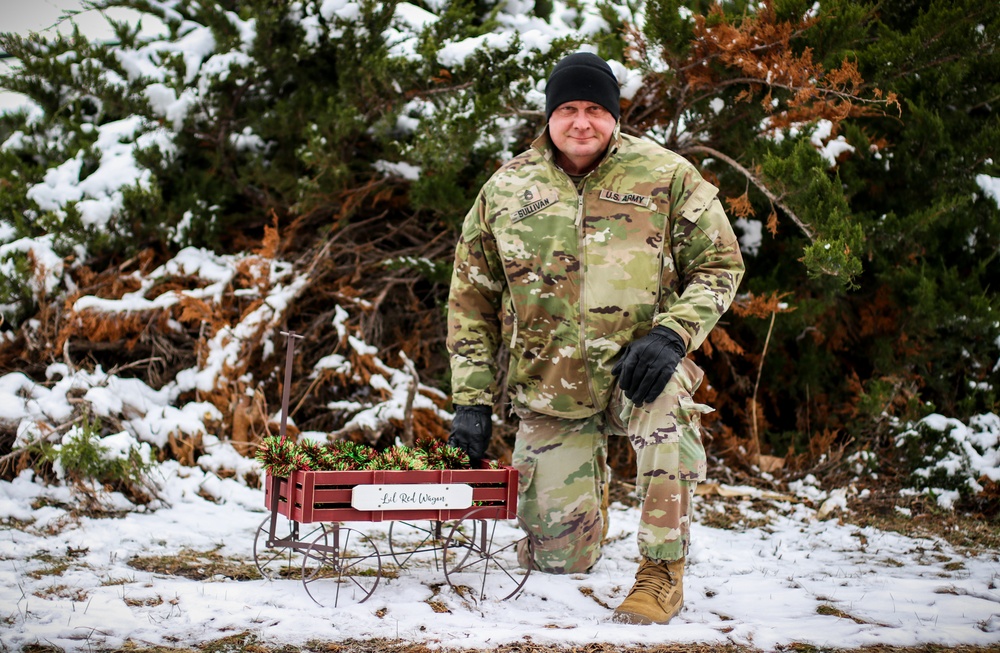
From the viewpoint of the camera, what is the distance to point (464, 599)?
2.80 metres

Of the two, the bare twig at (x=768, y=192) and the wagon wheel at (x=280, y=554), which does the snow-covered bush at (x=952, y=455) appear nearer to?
the bare twig at (x=768, y=192)

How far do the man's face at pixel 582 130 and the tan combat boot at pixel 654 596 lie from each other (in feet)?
4.85

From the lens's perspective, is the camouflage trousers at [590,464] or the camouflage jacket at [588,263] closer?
the camouflage trousers at [590,464]

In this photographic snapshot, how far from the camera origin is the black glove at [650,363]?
279cm

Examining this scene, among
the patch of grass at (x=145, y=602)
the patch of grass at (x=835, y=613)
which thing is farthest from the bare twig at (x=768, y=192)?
the patch of grass at (x=145, y=602)

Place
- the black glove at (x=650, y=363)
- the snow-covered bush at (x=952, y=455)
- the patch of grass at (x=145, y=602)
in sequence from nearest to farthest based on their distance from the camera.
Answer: the patch of grass at (x=145, y=602), the black glove at (x=650, y=363), the snow-covered bush at (x=952, y=455)

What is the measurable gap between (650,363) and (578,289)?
1.62 ft

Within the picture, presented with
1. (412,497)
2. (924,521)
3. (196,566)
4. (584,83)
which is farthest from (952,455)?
(196,566)

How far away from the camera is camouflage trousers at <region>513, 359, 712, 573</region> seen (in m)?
2.83

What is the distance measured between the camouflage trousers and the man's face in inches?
34.1

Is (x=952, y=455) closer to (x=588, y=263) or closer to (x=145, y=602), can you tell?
(x=588, y=263)

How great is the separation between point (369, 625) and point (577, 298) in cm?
136

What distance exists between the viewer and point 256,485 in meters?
4.41

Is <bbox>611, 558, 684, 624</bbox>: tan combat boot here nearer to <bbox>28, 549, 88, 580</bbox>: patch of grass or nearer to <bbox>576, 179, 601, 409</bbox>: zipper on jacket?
<bbox>576, 179, 601, 409</bbox>: zipper on jacket
